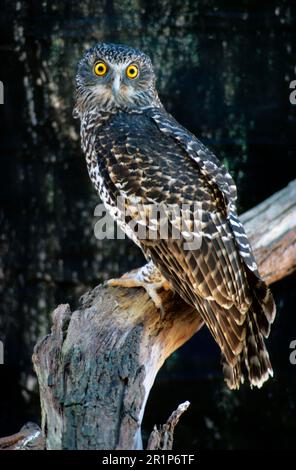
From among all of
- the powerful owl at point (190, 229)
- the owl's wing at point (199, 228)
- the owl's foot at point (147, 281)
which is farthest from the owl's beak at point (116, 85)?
the owl's foot at point (147, 281)

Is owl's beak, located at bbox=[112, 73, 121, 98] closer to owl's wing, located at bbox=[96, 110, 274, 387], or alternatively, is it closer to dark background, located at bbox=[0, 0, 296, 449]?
owl's wing, located at bbox=[96, 110, 274, 387]

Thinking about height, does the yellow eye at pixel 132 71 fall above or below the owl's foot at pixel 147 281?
above

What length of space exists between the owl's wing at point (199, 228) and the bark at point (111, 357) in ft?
0.68

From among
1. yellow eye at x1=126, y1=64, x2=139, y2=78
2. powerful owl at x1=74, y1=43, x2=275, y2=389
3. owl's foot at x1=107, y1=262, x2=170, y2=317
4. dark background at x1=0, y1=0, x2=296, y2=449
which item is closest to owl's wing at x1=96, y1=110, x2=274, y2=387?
powerful owl at x1=74, y1=43, x2=275, y2=389

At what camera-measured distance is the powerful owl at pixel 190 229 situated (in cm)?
327

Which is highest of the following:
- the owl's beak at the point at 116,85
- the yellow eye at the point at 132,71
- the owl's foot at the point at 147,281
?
the yellow eye at the point at 132,71

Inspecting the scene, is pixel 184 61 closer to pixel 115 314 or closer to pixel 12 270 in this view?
pixel 12 270

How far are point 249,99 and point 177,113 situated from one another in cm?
→ 43

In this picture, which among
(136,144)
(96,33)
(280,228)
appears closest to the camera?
(136,144)

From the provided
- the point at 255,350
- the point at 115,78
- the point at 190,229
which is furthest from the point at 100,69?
the point at 255,350

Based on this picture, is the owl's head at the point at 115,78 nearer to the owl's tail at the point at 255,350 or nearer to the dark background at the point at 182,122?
the dark background at the point at 182,122

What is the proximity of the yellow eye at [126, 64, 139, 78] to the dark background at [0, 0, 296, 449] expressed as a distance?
3.22 ft

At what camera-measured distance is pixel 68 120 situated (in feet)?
16.1

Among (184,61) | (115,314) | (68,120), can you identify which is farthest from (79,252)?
(115,314)
